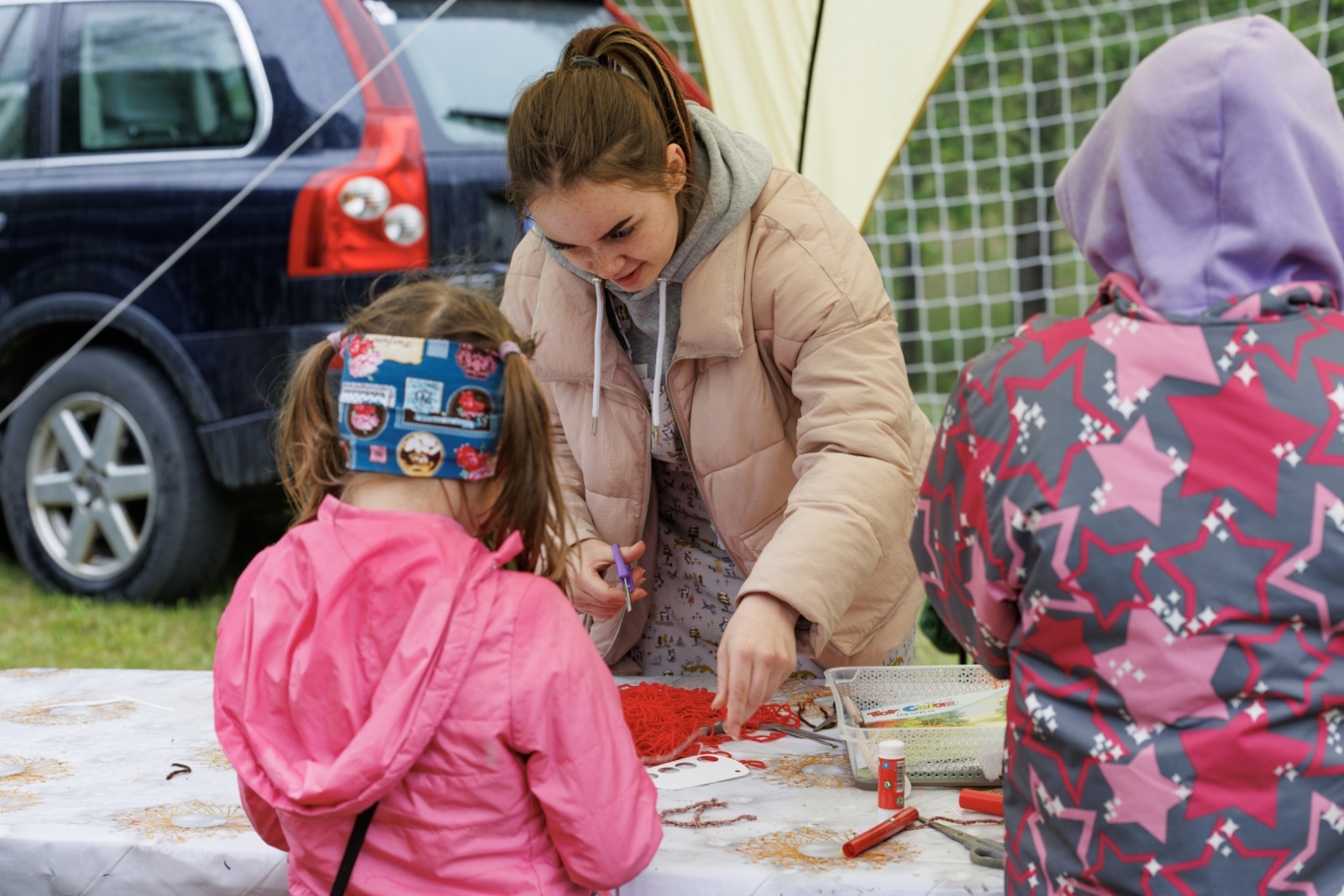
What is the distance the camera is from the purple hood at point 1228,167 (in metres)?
1.00

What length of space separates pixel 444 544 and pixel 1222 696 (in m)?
0.67

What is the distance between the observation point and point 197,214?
3846 millimetres

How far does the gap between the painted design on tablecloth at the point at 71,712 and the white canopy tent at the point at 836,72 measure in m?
1.79

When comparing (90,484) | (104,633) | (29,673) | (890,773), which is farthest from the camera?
(90,484)

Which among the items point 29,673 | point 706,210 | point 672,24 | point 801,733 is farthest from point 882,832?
point 672,24

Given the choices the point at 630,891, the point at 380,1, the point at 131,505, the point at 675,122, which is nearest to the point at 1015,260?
the point at 380,1

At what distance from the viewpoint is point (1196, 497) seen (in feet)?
3.26

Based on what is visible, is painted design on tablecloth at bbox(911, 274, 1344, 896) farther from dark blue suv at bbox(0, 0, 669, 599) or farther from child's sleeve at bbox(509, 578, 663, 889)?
dark blue suv at bbox(0, 0, 669, 599)

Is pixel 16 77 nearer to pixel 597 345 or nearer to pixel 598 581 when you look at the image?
pixel 597 345

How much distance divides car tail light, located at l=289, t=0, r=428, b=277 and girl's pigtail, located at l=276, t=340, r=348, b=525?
7.90 feet

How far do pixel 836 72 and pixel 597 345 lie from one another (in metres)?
1.37

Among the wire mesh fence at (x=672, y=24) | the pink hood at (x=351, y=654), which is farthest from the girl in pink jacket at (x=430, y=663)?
the wire mesh fence at (x=672, y=24)

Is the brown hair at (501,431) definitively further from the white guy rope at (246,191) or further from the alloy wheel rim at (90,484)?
the alloy wheel rim at (90,484)

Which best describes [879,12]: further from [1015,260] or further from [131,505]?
[1015,260]
